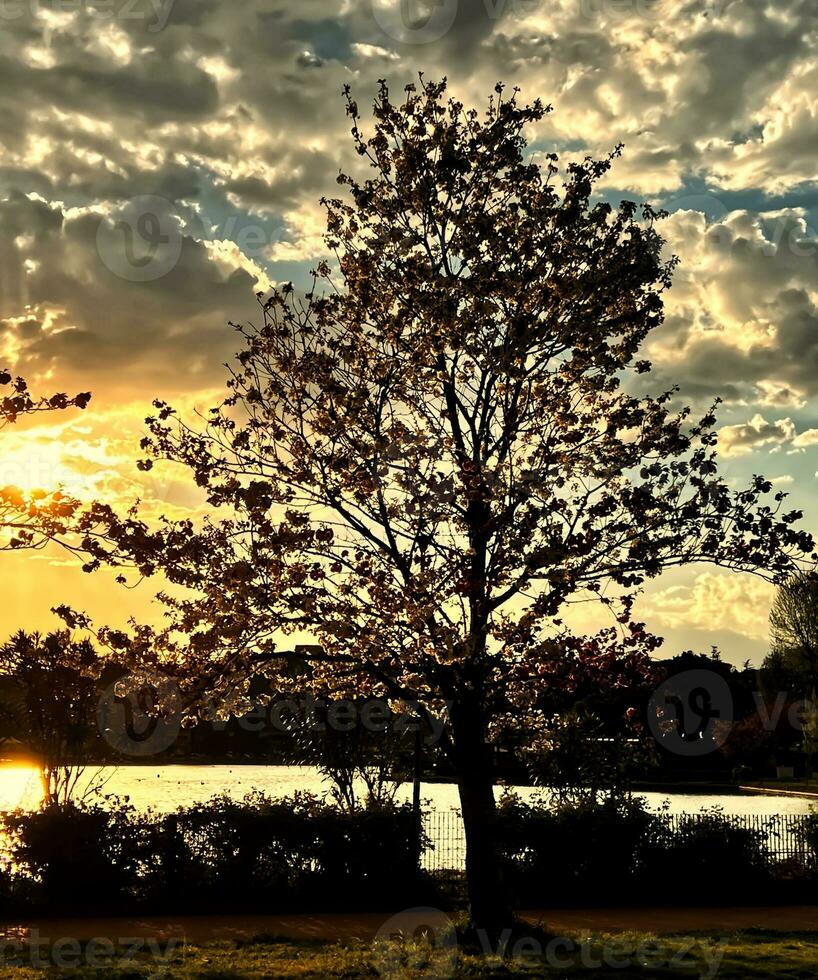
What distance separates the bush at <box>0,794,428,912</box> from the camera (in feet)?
53.9

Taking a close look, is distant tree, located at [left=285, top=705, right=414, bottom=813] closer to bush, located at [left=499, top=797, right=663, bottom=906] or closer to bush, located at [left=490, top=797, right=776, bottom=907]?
bush, located at [left=490, top=797, right=776, bottom=907]

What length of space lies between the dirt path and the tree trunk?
5.98 ft

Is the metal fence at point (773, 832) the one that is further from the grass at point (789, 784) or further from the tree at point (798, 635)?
the tree at point (798, 635)

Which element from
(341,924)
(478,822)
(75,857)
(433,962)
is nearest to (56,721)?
(75,857)

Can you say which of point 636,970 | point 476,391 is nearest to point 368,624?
point 476,391

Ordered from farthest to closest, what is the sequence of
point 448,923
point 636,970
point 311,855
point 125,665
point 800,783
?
1. point 800,783
2. point 311,855
3. point 448,923
4. point 125,665
5. point 636,970

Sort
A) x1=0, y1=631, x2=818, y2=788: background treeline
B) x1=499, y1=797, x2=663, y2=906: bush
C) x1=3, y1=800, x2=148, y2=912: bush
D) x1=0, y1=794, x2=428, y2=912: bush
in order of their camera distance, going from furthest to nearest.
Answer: x1=499, y1=797, x2=663, y2=906: bush → x1=0, y1=794, x2=428, y2=912: bush → x1=3, y1=800, x2=148, y2=912: bush → x1=0, y1=631, x2=818, y2=788: background treeline

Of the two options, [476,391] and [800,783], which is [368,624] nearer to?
[476,391]

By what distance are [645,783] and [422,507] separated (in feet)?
174

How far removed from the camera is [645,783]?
6112 cm

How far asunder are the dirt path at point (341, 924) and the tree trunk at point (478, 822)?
182 cm

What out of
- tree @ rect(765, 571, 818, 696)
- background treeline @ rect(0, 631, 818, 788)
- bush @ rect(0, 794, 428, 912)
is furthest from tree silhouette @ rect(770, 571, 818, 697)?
bush @ rect(0, 794, 428, 912)

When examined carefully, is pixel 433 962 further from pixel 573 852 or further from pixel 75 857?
pixel 573 852

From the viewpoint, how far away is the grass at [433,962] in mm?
10906
